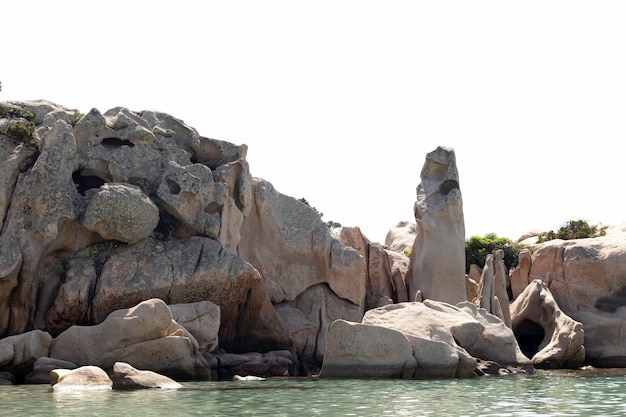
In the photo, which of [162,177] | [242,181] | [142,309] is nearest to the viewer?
[142,309]

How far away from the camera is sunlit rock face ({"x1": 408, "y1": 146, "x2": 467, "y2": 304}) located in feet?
123

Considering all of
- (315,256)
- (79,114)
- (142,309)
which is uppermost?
(79,114)

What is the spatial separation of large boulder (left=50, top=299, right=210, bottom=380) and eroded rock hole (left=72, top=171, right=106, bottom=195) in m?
7.38

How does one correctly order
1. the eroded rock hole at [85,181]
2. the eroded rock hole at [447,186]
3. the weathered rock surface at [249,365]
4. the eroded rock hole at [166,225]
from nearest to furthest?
the weathered rock surface at [249,365], the eroded rock hole at [85,181], the eroded rock hole at [166,225], the eroded rock hole at [447,186]

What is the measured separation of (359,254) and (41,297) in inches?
541

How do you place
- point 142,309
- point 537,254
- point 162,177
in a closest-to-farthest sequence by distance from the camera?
1. point 142,309
2. point 162,177
3. point 537,254

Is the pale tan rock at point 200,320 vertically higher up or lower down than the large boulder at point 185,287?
lower down

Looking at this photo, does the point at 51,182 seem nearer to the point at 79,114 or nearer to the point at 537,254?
the point at 79,114

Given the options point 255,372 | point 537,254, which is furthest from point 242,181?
point 537,254

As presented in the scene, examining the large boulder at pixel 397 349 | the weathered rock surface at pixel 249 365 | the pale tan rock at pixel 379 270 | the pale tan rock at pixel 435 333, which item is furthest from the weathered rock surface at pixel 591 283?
the weathered rock surface at pixel 249 365

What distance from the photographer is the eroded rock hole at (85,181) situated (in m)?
33.3

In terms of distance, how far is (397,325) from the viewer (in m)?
27.7

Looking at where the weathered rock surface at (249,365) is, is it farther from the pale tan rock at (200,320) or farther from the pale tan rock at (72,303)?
the pale tan rock at (72,303)

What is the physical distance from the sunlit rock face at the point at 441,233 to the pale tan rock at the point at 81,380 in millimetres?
16469
